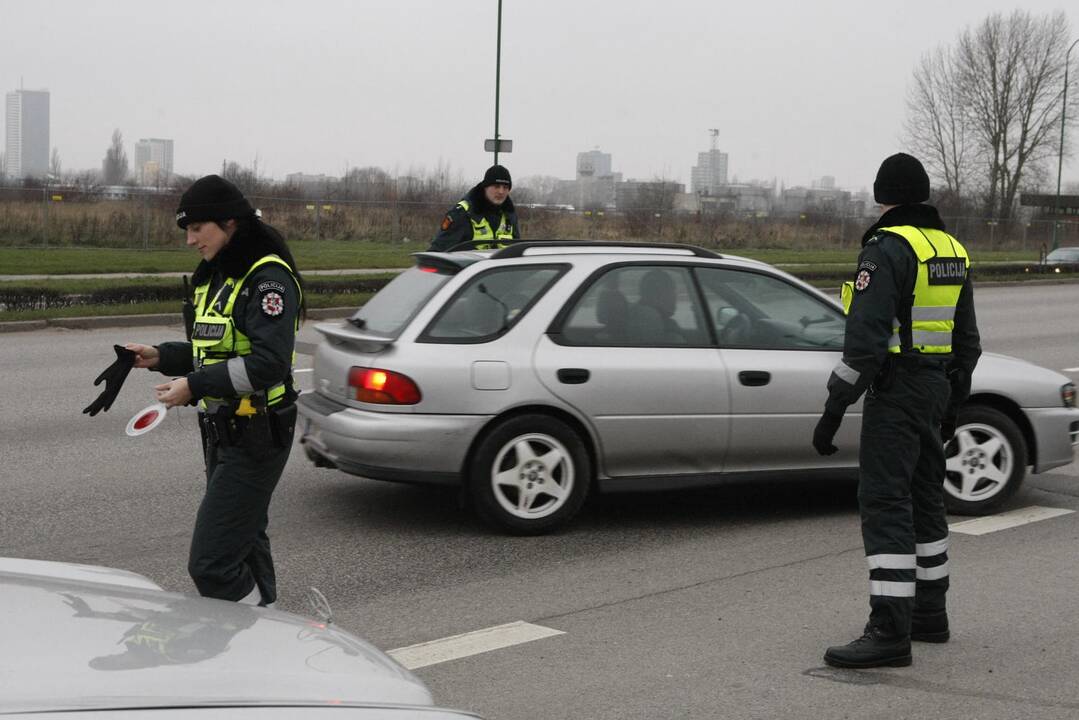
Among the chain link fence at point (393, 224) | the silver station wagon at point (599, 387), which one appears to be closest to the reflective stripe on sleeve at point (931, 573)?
the silver station wagon at point (599, 387)

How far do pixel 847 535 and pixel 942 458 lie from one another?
1.98 metres

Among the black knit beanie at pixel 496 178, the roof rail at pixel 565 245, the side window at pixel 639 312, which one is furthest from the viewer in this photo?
the black knit beanie at pixel 496 178

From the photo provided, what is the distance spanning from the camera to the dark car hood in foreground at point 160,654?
7.04 feet

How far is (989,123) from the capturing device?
7019cm

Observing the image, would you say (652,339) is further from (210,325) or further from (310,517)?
(210,325)

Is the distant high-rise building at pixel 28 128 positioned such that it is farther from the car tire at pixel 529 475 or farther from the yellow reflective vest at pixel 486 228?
the car tire at pixel 529 475

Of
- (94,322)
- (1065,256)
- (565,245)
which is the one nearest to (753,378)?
(565,245)

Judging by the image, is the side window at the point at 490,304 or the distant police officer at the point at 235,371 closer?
the distant police officer at the point at 235,371

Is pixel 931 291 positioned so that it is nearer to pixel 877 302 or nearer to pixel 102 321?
pixel 877 302

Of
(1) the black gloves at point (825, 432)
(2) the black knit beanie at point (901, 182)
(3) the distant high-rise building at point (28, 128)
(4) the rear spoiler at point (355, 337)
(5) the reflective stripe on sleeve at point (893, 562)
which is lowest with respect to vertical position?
(5) the reflective stripe on sleeve at point (893, 562)

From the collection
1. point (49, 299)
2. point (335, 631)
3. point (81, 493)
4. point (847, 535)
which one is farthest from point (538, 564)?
point (49, 299)

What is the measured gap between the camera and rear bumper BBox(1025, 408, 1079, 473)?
24.9 feet

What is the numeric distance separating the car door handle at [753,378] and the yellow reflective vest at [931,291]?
2041 millimetres

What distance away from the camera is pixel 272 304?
438cm
